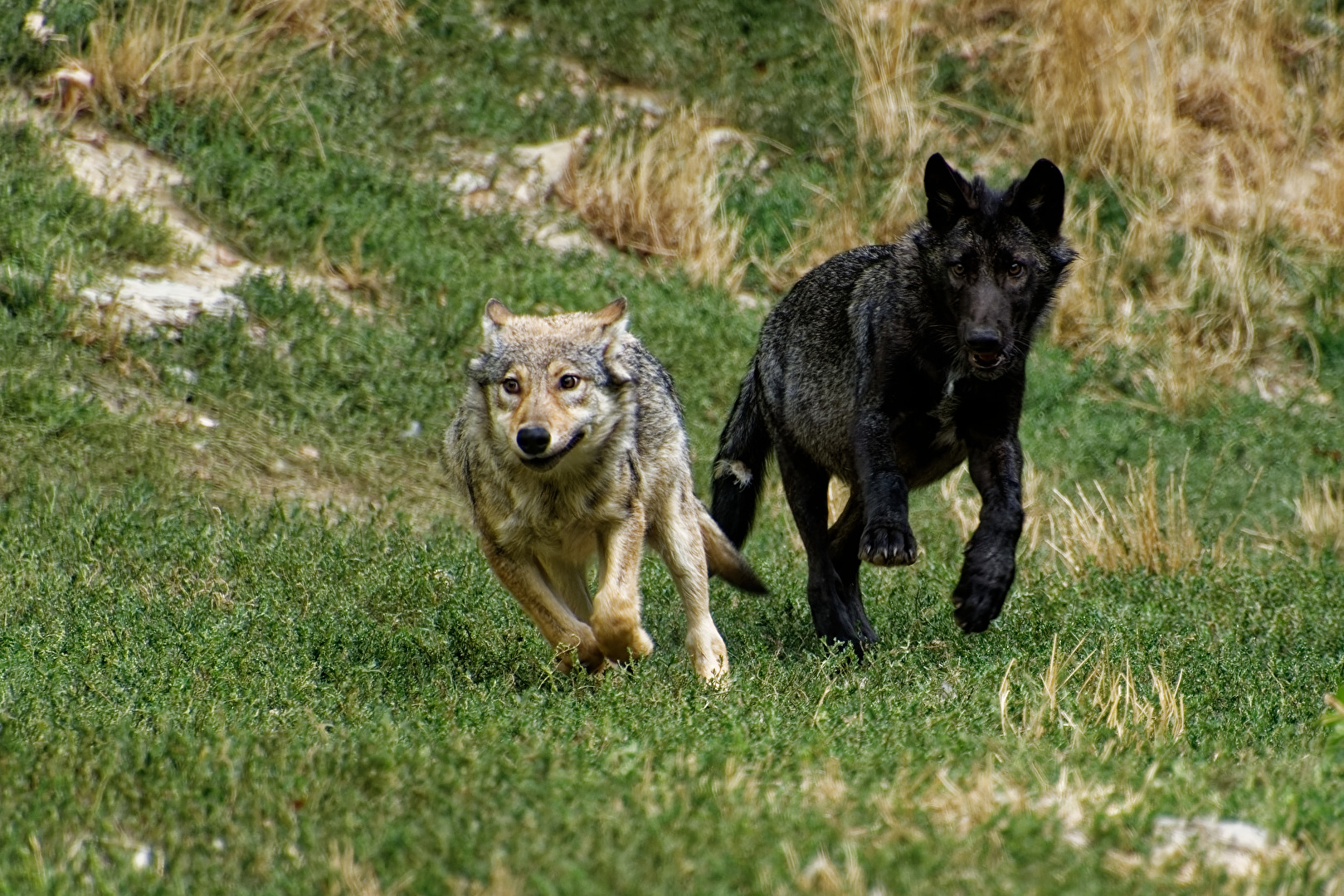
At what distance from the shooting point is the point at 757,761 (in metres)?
4.50

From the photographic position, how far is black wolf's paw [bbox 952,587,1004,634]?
6.52 meters

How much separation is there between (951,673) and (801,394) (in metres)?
1.96

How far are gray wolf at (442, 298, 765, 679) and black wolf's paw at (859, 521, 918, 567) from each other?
755 millimetres

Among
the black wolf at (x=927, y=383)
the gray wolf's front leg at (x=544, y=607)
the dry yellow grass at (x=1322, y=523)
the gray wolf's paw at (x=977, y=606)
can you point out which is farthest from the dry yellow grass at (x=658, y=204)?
the gray wolf's front leg at (x=544, y=607)

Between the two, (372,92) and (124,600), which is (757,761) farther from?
(372,92)

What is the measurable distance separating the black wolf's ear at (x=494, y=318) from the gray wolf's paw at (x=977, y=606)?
221 cm

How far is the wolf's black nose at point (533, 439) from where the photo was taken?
568 centimetres

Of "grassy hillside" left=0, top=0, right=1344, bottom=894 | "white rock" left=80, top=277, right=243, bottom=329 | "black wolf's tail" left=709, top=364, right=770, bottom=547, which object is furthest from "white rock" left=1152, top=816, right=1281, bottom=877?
"white rock" left=80, top=277, right=243, bottom=329

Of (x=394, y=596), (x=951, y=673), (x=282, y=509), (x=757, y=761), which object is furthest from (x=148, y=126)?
(x=757, y=761)

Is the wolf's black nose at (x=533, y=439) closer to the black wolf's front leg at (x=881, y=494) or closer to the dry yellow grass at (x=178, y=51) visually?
the black wolf's front leg at (x=881, y=494)

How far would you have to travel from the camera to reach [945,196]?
7020 mm

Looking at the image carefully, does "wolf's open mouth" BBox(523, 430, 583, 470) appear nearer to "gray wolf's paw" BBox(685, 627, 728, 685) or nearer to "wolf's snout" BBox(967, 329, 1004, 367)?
"gray wolf's paw" BBox(685, 627, 728, 685)

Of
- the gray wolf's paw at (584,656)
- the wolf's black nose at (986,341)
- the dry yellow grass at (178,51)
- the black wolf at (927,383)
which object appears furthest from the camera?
the dry yellow grass at (178,51)

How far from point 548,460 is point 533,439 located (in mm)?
124
